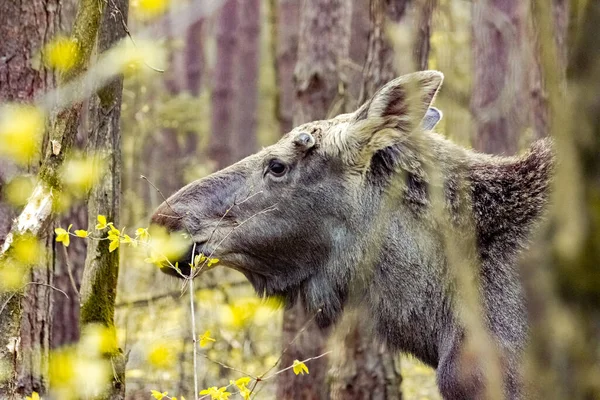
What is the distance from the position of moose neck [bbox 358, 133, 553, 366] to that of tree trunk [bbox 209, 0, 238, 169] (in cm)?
1225

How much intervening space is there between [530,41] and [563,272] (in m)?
9.85

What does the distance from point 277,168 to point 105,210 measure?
1634 millimetres

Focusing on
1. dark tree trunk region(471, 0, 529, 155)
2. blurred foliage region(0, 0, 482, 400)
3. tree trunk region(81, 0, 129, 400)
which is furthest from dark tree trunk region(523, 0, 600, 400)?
dark tree trunk region(471, 0, 529, 155)

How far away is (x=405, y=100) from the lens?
5898mm

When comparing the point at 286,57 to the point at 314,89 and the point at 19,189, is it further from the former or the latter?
the point at 19,189

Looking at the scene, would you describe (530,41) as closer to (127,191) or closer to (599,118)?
(127,191)

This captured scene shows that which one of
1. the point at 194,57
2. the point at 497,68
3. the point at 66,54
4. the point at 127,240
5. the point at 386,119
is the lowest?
the point at 127,240

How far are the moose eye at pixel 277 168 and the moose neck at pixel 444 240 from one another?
2.60ft

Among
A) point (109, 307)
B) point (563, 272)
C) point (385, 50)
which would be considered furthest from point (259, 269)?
point (563, 272)

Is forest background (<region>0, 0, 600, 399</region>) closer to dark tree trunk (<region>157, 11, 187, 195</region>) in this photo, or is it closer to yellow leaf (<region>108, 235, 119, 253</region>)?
yellow leaf (<region>108, 235, 119, 253</region>)

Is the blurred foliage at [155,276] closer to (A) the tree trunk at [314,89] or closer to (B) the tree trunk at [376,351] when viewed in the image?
(A) the tree trunk at [314,89]

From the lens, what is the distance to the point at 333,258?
6254mm

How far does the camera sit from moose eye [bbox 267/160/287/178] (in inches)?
250

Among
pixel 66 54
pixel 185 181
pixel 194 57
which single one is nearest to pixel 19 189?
pixel 66 54
